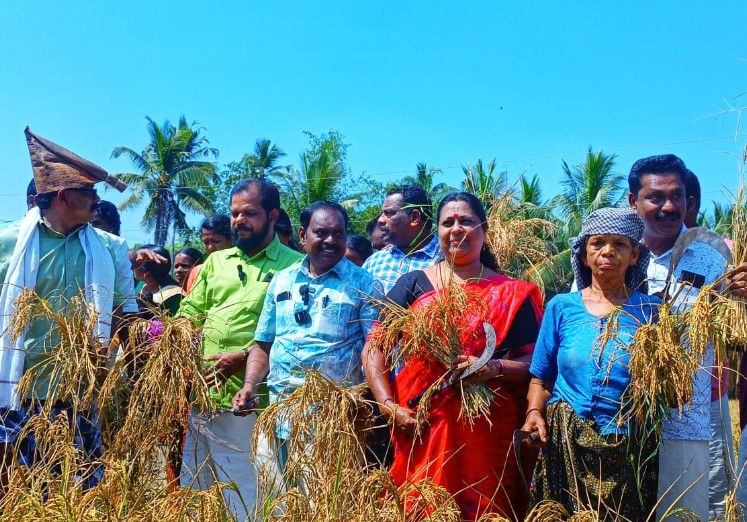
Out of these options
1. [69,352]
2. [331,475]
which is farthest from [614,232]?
[69,352]

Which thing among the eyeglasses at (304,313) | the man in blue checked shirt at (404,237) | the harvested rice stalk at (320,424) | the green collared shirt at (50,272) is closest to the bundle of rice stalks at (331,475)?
the harvested rice stalk at (320,424)

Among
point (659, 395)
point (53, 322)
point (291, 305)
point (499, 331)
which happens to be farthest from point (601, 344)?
point (53, 322)

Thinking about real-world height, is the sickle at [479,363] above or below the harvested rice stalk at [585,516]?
above

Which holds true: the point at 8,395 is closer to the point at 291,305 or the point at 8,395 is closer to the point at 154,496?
the point at 154,496

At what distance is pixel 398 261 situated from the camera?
4723 mm

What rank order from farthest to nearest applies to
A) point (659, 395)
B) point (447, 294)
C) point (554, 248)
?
point (554, 248), point (447, 294), point (659, 395)

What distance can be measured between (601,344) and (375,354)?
99 centimetres

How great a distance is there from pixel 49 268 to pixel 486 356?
7.54 feet

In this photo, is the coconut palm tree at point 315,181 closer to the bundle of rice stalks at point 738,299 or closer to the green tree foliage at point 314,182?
the green tree foliage at point 314,182

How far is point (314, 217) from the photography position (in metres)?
3.88

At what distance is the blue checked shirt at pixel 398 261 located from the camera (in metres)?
4.58

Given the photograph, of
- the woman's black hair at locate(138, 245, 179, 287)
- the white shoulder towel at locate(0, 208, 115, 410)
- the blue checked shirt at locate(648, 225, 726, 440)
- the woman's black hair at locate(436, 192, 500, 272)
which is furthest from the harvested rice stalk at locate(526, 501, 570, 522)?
the woman's black hair at locate(138, 245, 179, 287)

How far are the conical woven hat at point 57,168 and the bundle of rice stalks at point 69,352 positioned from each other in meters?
0.63

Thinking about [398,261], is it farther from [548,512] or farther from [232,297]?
[548,512]
